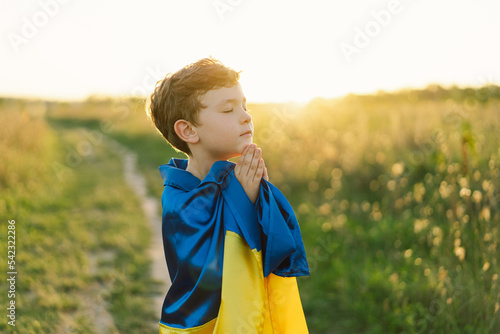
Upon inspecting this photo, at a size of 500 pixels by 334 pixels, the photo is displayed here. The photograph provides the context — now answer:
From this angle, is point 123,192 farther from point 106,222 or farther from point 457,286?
point 457,286

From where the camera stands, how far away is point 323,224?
5230 mm

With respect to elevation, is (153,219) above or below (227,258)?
below

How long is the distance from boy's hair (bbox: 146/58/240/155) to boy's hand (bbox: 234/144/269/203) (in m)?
0.25

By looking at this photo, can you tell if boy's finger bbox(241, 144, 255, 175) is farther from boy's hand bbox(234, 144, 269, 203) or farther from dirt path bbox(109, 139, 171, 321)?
dirt path bbox(109, 139, 171, 321)

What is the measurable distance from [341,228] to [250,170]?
145 inches

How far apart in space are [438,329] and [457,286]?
1.17 feet

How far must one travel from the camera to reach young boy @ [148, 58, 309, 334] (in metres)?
1.50

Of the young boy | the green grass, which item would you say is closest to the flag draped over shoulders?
the young boy

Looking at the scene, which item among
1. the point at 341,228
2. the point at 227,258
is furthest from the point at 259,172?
the point at 341,228

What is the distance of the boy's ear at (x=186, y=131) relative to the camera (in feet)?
5.45

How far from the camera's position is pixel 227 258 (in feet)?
4.89

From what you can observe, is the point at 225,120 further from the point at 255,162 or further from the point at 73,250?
the point at 73,250

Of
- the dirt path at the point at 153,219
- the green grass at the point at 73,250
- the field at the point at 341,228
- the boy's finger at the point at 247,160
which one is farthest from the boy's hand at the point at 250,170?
the dirt path at the point at 153,219

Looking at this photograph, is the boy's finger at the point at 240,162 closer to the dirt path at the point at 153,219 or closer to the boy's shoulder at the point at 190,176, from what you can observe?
the boy's shoulder at the point at 190,176
